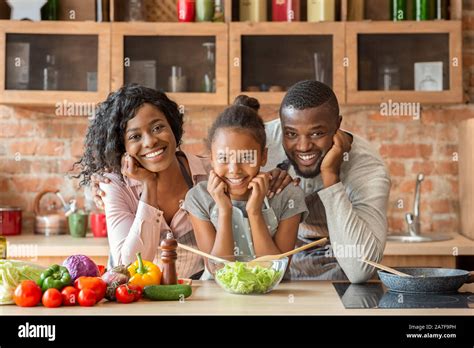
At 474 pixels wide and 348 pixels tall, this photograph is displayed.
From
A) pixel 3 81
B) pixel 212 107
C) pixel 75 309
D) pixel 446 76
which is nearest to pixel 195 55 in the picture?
pixel 212 107

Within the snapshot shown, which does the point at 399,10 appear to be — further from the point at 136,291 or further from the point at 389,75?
the point at 136,291

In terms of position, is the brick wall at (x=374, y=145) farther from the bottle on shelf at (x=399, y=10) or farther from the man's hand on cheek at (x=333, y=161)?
the man's hand on cheek at (x=333, y=161)

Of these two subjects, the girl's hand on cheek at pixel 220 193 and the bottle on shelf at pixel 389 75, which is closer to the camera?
the girl's hand on cheek at pixel 220 193

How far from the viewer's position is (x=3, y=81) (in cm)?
371

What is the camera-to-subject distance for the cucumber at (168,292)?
6.35 feet

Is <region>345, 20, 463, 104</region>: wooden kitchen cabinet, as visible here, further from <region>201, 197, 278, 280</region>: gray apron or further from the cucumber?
the cucumber

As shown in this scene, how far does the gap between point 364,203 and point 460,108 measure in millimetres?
1768

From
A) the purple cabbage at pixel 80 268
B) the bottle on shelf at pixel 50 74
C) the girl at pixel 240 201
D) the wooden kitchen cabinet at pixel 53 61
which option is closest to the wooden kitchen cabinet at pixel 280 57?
the wooden kitchen cabinet at pixel 53 61

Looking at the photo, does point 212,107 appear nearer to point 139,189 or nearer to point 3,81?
point 3,81

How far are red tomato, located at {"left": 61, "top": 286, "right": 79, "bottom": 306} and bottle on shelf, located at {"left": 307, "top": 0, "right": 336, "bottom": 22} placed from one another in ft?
7.55

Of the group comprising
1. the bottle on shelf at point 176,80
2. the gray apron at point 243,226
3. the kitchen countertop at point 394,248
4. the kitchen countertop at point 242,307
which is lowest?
the kitchen countertop at point 394,248

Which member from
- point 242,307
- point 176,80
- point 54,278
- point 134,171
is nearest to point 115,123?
point 134,171
